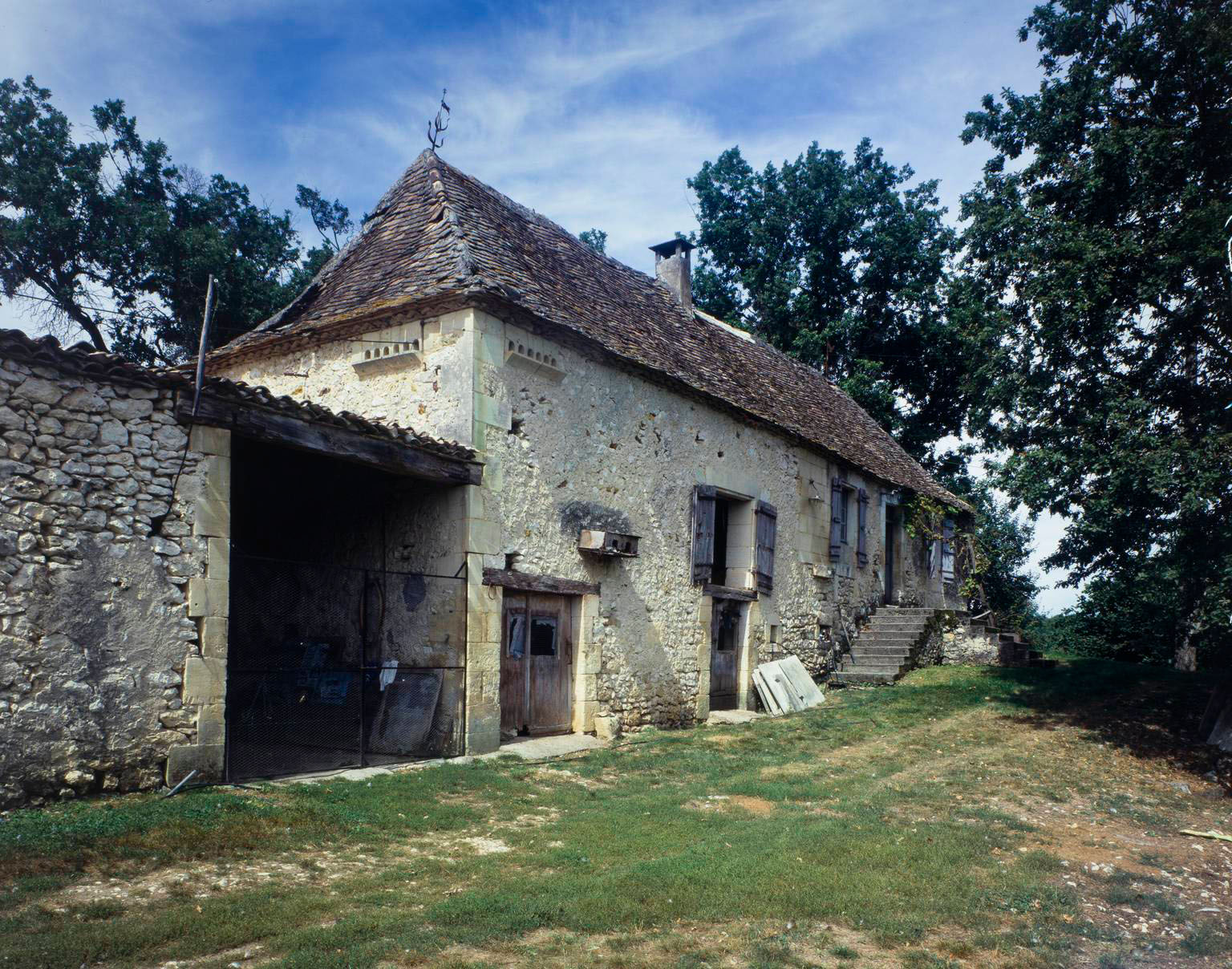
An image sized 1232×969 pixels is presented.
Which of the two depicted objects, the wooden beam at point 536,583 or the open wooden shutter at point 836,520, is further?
the open wooden shutter at point 836,520

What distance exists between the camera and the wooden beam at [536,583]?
9953 millimetres

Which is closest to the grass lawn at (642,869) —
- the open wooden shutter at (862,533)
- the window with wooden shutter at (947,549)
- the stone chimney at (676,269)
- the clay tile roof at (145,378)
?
the clay tile roof at (145,378)

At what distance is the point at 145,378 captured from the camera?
7.21 m

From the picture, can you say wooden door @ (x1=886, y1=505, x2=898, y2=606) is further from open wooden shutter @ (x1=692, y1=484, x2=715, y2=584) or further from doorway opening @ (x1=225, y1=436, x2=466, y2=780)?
doorway opening @ (x1=225, y1=436, x2=466, y2=780)

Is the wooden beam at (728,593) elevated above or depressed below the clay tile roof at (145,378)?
below

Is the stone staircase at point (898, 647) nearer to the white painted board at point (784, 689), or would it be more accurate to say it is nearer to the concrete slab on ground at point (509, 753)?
the white painted board at point (784, 689)

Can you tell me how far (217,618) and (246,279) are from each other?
1429 centimetres

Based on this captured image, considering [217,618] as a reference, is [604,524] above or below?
above

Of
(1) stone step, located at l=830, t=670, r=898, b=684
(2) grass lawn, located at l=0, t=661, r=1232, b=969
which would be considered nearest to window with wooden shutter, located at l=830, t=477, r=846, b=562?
(1) stone step, located at l=830, t=670, r=898, b=684

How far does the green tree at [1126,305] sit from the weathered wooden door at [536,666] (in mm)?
5616

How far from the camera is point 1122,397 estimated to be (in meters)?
10.3

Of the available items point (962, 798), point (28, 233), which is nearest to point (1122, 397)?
point (962, 798)

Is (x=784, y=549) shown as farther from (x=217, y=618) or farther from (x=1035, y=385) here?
(x=217, y=618)

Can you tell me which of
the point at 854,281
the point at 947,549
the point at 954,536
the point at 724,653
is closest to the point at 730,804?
the point at 724,653
